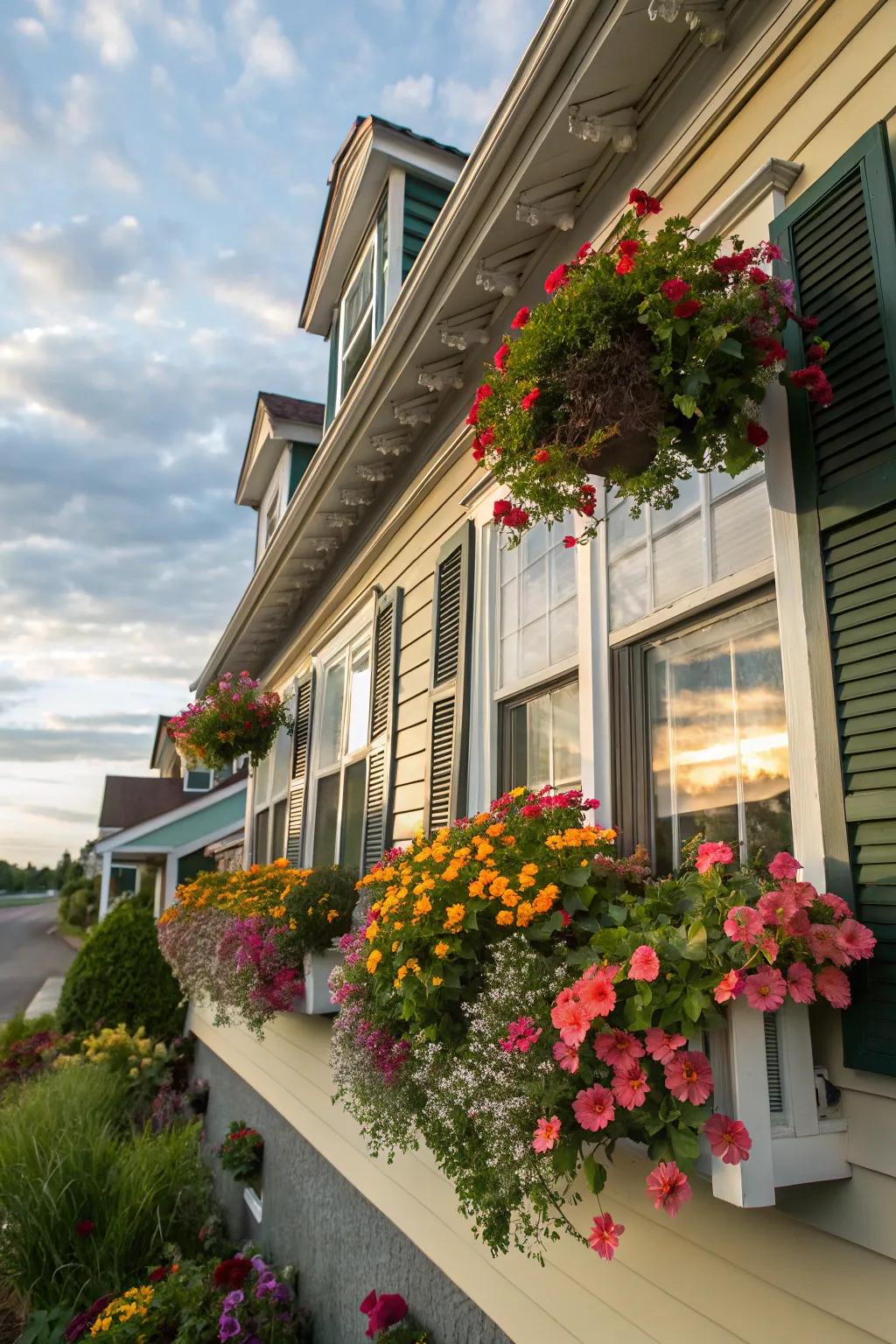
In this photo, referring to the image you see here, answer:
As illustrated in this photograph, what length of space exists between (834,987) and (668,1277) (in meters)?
1.10

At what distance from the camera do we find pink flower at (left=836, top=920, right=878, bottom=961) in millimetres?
1738

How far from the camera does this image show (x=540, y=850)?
2.57 meters

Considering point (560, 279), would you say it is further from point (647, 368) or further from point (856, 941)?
point (856, 941)

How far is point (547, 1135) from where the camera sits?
1.86m

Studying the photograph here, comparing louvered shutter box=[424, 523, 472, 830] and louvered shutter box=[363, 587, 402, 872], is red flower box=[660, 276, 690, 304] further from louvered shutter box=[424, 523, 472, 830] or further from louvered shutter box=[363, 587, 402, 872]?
louvered shutter box=[363, 587, 402, 872]

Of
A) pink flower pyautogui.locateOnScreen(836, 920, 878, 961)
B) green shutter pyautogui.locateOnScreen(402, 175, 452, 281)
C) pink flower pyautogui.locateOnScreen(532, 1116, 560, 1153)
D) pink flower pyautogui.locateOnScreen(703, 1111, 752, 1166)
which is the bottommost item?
pink flower pyautogui.locateOnScreen(532, 1116, 560, 1153)

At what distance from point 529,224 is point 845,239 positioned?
185cm

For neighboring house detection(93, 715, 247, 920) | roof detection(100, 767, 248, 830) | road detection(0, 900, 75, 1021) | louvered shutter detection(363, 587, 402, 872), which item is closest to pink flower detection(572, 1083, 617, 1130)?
louvered shutter detection(363, 587, 402, 872)

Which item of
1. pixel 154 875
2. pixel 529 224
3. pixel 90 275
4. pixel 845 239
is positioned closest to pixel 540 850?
pixel 845 239

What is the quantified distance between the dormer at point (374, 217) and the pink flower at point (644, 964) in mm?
5205

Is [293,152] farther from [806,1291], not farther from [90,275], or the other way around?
[806,1291]

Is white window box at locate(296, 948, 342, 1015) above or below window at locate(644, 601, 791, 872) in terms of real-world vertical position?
below

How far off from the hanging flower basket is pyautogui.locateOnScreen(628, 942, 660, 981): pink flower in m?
1.20

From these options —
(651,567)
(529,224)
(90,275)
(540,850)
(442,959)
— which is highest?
(90,275)
